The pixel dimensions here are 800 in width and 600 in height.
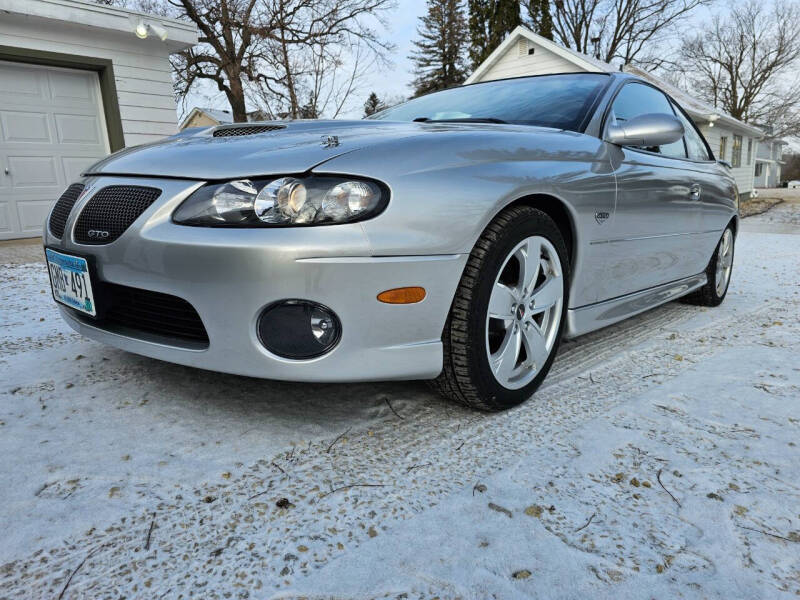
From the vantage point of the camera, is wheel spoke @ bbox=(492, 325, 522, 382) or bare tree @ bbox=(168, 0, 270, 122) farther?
bare tree @ bbox=(168, 0, 270, 122)

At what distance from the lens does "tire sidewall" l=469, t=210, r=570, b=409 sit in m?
1.76

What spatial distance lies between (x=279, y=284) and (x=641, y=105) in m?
2.39

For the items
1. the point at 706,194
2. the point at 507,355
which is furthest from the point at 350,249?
the point at 706,194

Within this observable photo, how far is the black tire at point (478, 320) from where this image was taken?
5.73 feet

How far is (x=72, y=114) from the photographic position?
7199 mm

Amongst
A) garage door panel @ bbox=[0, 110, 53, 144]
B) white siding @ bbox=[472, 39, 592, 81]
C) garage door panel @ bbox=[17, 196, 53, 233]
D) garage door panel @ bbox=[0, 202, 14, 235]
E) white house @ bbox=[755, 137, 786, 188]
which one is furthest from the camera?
white house @ bbox=[755, 137, 786, 188]

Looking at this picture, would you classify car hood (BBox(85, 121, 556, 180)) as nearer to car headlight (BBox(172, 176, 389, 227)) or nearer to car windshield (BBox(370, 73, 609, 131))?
car headlight (BBox(172, 176, 389, 227))

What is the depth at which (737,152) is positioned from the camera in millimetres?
21844

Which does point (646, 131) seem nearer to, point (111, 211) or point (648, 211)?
point (648, 211)

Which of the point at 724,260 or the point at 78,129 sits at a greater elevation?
the point at 78,129

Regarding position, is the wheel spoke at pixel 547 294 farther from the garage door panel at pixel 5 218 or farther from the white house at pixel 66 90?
Result: the garage door panel at pixel 5 218

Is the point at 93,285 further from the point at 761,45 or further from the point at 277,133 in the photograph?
the point at 761,45

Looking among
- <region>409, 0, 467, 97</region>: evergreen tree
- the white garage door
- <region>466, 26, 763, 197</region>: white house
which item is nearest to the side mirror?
the white garage door

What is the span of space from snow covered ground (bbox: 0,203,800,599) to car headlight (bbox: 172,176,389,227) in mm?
695
